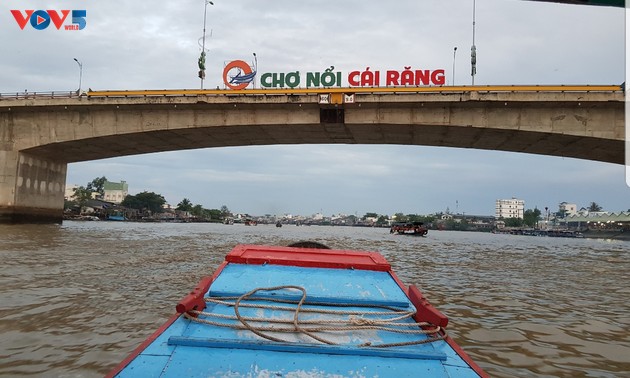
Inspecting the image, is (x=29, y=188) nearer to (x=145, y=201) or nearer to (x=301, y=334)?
(x=301, y=334)

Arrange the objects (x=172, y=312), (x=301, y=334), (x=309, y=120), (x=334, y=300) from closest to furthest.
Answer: (x=301, y=334) < (x=334, y=300) < (x=172, y=312) < (x=309, y=120)

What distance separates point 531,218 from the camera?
134m

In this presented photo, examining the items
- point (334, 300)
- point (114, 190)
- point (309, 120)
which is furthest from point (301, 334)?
point (114, 190)

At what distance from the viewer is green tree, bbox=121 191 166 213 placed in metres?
101

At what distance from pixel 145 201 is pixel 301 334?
109546mm

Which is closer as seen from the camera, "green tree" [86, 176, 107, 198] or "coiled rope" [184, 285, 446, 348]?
"coiled rope" [184, 285, 446, 348]

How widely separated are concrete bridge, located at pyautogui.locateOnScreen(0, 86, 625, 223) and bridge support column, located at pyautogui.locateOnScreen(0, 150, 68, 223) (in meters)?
0.07

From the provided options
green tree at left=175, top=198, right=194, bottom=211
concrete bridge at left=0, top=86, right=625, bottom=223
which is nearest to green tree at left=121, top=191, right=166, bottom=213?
green tree at left=175, top=198, right=194, bottom=211

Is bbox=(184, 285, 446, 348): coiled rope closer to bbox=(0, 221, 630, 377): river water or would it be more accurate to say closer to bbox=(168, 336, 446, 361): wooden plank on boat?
bbox=(168, 336, 446, 361): wooden plank on boat

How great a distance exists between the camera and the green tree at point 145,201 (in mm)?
100562

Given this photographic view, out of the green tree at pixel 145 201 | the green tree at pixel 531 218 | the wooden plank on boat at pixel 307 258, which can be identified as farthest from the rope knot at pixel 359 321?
the green tree at pixel 531 218

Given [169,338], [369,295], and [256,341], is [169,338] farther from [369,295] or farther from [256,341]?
[369,295]

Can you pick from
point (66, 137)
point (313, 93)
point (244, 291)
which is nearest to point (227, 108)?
point (313, 93)

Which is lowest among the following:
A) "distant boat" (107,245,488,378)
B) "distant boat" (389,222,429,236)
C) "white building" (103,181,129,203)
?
"distant boat" (389,222,429,236)
